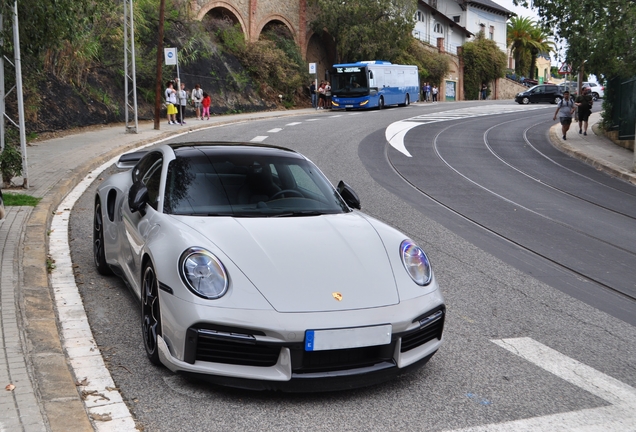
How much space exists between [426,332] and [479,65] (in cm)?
7269

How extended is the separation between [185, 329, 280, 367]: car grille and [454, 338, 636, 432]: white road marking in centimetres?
116

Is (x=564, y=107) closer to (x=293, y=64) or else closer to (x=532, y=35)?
(x=293, y=64)

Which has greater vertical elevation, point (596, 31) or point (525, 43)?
point (525, 43)

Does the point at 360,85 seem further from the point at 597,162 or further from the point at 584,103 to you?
the point at 597,162

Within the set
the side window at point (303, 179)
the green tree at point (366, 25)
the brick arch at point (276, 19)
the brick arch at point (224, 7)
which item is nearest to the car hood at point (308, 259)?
the side window at point (303, 179)

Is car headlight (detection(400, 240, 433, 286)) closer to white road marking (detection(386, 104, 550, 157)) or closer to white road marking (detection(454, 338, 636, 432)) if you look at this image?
white road marking (detection(454, 338, 636, 432))

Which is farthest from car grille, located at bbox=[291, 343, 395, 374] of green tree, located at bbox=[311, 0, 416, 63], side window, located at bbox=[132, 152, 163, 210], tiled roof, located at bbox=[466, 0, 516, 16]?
tiled roof, located at bbox=[466, 0, 516, 16]

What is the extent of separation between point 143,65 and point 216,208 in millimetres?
28594

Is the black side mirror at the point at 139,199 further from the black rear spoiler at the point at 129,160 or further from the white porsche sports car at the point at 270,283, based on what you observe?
the black rear spoiler at the point at 129,160

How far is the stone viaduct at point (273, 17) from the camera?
4572 cm

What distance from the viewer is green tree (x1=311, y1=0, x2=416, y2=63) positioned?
170 ft

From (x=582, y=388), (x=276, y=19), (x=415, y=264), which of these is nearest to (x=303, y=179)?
(x=415, y=264)

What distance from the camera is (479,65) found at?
242 ft

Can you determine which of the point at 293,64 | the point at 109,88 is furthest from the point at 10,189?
the point at 293,64
